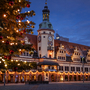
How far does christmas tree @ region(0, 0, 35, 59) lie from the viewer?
10.7 m

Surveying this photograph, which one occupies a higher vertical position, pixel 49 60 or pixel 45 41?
pixel 45 41

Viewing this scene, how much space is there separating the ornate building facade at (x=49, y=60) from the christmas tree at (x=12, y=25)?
3440 cm

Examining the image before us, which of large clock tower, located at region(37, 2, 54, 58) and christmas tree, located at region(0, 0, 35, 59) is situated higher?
large clock tower, located at region(37, 2, 54, 58)

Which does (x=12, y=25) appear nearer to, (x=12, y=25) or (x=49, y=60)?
(x=12, y=25)

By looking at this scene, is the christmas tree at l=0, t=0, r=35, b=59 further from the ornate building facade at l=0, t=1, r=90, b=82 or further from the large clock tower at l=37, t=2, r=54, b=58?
the large clock tower at l=37, t=2, r=54, b=58

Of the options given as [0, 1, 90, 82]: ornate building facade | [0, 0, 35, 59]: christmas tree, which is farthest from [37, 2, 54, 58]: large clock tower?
[0, 0, 35, 59]: christmas tree

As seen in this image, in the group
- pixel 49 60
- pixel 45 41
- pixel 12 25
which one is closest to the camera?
pixel 12 25

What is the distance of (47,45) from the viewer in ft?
181

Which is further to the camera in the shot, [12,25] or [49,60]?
[49,60]

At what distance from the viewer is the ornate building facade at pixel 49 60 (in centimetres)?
5012

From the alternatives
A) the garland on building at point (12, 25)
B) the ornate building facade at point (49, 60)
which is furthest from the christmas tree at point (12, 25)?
the ornate building facade at point (49, 60)

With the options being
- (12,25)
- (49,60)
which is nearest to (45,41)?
(49,60)

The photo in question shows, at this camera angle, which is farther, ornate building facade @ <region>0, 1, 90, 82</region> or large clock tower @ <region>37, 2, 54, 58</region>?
large clock tower @ <region>37, 2, 54, 58</region>

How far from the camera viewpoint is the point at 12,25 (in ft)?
41.9
